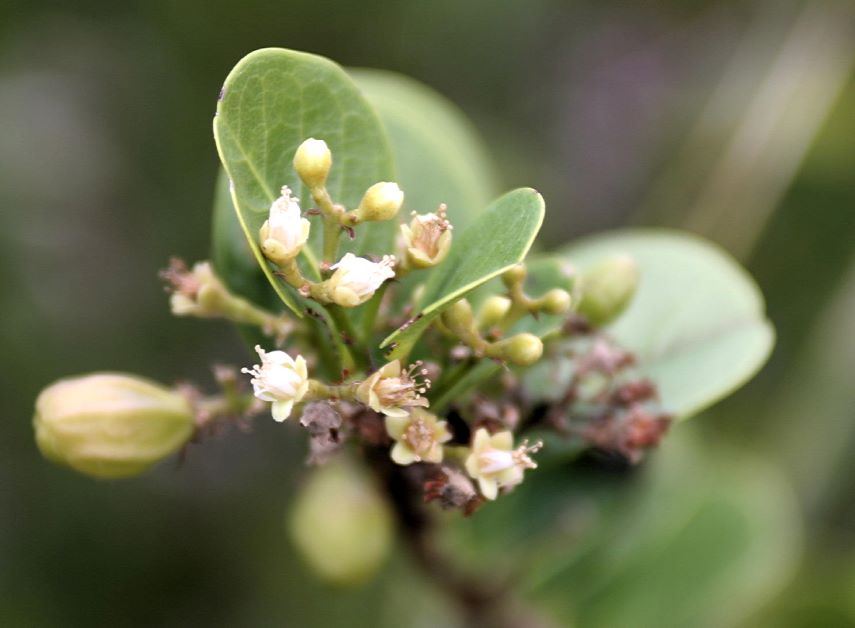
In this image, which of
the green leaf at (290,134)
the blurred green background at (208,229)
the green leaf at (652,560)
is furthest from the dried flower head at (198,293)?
the blurred green background at (208,229)

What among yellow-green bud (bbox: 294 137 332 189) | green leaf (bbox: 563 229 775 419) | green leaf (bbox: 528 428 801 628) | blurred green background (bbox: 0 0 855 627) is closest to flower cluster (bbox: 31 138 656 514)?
yellow-green bud (bbox: 294 137 332 189)

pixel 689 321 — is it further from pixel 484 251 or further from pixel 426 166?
pixel 484 251

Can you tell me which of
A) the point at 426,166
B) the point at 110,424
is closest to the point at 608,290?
the point at 426,166

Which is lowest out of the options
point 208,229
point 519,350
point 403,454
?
point 208,229

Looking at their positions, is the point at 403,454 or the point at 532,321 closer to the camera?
the point at 403,454

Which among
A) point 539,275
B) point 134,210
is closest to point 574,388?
point 539,275

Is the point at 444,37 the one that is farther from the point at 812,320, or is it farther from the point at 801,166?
the point at 812,320

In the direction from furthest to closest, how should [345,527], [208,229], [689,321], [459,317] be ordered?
[208,229]
[689,321]
[345,527]
[459,317]
